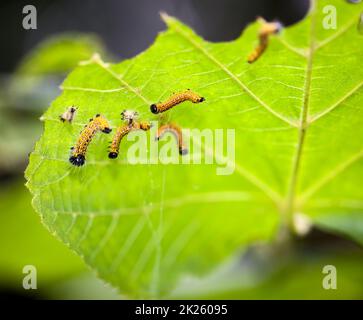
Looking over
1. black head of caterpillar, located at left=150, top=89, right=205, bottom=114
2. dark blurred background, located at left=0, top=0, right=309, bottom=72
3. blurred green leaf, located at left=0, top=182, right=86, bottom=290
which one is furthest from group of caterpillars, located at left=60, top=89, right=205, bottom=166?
dark blurred background, located at left=0, top=0, right=309, bottom=72

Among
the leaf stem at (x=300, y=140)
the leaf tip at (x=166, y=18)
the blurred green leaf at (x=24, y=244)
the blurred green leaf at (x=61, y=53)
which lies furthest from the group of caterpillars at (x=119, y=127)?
the blurred green leaf at (x=24, y=244)

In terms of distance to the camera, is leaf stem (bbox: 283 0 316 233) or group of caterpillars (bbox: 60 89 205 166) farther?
group of caterpillars (bbox: 60 89 205 166)

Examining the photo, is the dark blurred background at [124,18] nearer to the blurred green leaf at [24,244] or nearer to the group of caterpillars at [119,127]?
the blurred green leaf at [24,244]

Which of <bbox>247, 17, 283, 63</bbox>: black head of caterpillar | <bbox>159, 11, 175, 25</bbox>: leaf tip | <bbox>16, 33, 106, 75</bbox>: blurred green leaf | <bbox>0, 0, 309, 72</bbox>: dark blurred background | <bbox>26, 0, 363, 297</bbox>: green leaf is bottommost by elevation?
<bbox>26, 0, 363, 297</bbox>: green leaf

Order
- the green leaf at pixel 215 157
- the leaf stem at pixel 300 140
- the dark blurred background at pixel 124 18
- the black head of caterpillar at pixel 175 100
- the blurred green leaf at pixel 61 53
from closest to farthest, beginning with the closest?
the leaf stem at pixel 300 140, the green leaf at pixel 215 157, the black head of caterpillar at pixel 175 100, the blurred green leaf at pixel 61 53, the dark blurred background at pixel 124 18

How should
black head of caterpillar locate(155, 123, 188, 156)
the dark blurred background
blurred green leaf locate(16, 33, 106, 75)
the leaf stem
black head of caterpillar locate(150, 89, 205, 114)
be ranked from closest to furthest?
1. the leaf stem
2. black head of caterpillar locate(150, 89, 205, 114)
3. black head of caterpillar locate(155, 123, 188, 156)
4. blurred green leaf locate(16, 33, 106, 75)
5. the dark blurred background

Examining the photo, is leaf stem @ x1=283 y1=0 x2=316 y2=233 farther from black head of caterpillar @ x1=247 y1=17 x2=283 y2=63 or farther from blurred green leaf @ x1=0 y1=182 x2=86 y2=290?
blurred green leaf @ x1=0 y1=182 x2=86 y2=290

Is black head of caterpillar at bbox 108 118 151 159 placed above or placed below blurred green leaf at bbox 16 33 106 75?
below
